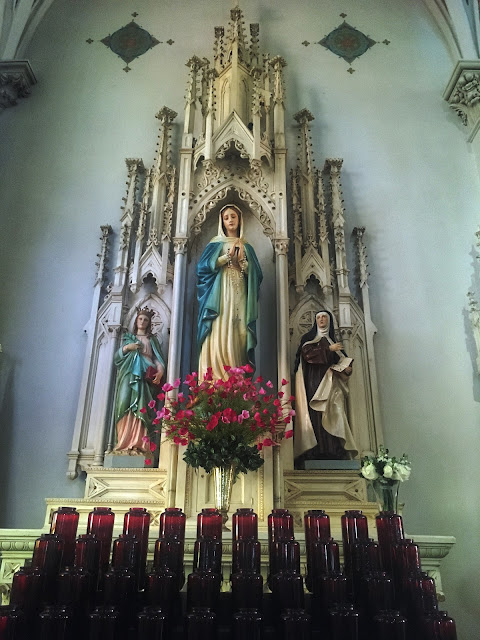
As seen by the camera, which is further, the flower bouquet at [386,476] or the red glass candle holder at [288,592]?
the flower bouquet at [386,476]

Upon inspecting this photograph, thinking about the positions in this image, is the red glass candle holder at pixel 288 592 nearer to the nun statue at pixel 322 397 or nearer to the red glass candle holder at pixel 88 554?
the red glass candle holder at pixel 88 554

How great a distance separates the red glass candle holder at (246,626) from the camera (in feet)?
6.21

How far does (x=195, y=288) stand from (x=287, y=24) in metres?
4.90

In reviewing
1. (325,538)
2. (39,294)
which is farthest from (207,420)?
(39,294)

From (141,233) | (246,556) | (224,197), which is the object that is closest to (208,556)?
A: (246,556)

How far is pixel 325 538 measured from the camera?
2682mm

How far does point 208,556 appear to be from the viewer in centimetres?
246

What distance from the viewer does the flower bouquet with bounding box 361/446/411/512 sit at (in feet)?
14.9

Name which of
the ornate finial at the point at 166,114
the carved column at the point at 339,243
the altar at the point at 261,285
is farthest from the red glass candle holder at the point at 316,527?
the ornate finial at the point at 166,114

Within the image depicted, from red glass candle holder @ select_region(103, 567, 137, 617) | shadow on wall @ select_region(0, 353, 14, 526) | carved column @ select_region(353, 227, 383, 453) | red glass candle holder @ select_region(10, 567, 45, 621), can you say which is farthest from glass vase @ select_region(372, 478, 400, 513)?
shadow on wall @ select_region(0, 353, 14, 526)

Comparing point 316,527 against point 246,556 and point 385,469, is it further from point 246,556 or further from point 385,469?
point 385,469

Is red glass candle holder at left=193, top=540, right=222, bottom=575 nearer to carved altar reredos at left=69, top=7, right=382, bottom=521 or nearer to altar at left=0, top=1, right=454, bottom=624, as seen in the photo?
altar at left=0, top=1, right=454, bottom=624

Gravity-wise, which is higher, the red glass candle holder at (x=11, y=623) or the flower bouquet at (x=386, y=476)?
the flower bouquet at (x=386, y=476)

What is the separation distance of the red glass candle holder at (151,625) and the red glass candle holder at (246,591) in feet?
1.26
